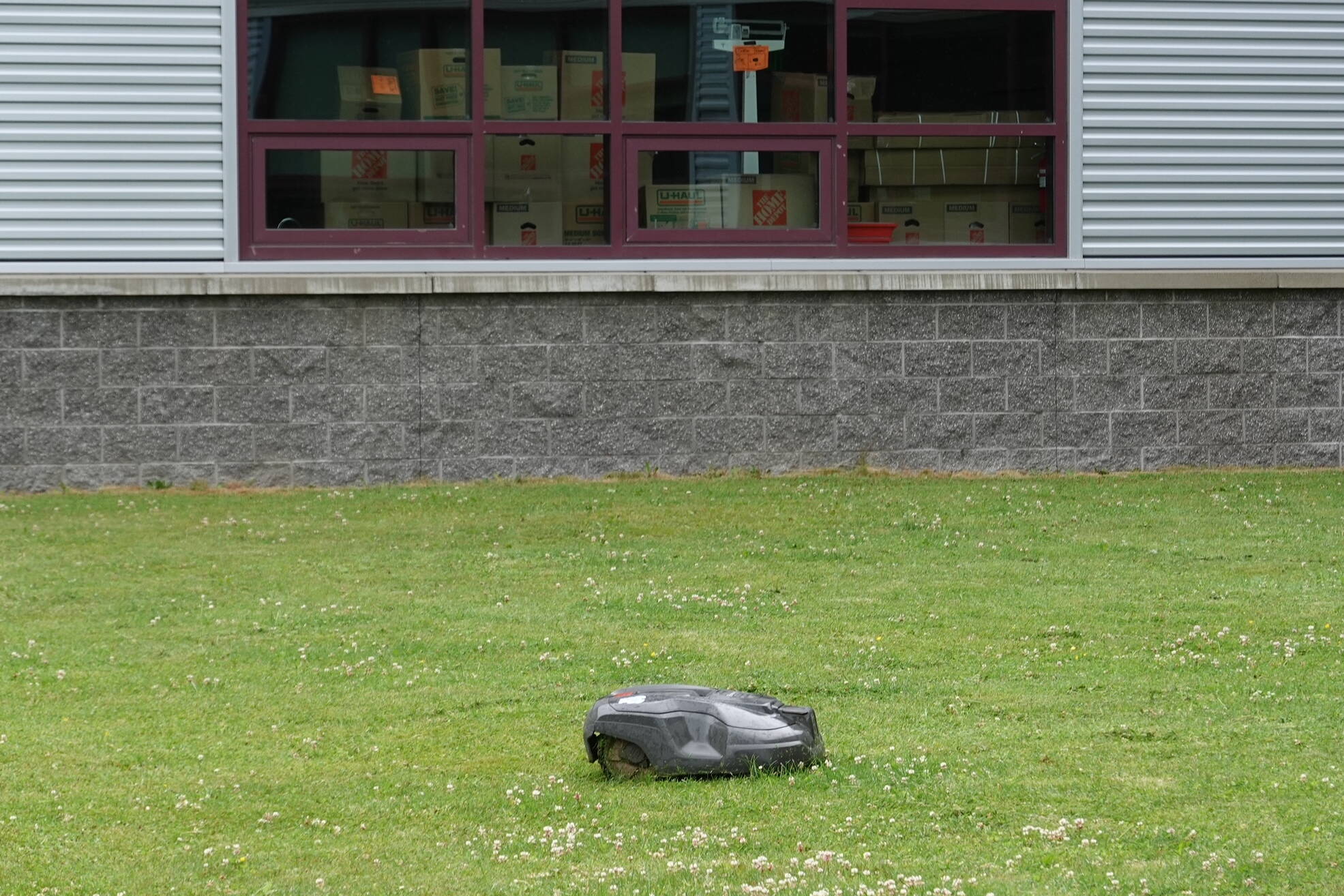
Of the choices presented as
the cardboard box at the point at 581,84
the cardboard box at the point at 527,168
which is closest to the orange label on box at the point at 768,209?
the cardboard box at the point at 581,84

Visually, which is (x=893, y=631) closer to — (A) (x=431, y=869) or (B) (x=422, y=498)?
(A) (x=431, y=869)

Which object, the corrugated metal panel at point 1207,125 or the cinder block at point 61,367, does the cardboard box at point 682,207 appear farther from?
the cinder block at point 61,367

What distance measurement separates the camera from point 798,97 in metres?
13.6

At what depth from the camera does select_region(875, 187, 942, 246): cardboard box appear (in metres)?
13.8

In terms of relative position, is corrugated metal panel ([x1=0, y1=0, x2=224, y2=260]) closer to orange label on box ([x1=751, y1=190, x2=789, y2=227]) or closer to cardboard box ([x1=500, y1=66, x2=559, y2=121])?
cardboard box ([x1=500, y1=66, x2=559, y2=121])

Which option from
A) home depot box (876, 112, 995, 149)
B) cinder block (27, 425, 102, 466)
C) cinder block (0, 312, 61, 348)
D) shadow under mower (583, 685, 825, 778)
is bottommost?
shadow under mower (583, 685, 825, 778)

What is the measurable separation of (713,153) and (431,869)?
9435mm

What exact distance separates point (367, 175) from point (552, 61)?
1.60 m

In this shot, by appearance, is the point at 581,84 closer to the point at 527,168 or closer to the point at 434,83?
the point at 527,168

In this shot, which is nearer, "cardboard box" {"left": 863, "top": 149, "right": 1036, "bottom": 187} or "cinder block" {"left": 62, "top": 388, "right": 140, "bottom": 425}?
"cinder block" {"left": 62, "top": 388, "right": 140, "bottom": 425}

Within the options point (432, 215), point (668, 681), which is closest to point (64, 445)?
point (432, 215)

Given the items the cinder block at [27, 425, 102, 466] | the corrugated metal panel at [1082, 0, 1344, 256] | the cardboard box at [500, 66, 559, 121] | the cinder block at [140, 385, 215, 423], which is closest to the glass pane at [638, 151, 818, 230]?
the cardboard box at [500, 66, 559, 121]

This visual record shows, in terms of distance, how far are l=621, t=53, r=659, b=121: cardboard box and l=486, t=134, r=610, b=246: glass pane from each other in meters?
0.32

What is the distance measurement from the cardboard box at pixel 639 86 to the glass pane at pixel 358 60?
115 centimetres
